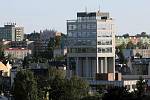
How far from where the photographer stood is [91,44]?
68.6 m

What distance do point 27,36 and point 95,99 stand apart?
136448 mm

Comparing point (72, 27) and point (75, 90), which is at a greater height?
point (72, 27)

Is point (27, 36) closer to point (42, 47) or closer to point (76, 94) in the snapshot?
point (42, 47)

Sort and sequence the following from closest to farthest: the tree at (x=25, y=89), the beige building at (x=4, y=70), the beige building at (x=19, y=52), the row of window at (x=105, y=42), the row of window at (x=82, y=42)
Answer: the tree at (x=25, y=89) → the row of window at (x=105, y=42) → the row of window at (x=82, y=42) → the beige building at (x=4, y=70) → the beige building at (x=19, y=52)

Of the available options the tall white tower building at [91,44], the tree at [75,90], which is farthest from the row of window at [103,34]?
the tree at [75,90]

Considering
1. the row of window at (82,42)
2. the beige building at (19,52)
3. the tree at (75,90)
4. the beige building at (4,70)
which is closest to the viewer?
the tree at (75,90)

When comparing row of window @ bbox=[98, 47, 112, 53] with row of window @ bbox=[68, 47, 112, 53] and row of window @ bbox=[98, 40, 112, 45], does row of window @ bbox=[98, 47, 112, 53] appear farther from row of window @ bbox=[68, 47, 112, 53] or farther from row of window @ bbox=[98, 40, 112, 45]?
row of window @ bbox=[98, 40, 112, 45]

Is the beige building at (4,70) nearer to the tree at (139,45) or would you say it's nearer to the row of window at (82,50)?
the row of window at (82,50)

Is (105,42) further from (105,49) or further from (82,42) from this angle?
(82,42)

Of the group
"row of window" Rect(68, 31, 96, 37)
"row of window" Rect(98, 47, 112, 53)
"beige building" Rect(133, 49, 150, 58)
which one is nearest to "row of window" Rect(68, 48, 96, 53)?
"row of window" Rect(98, 47, 112, 53)

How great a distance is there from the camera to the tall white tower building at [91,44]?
66.8 meters

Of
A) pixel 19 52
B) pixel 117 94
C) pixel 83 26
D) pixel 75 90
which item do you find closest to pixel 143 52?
pixel 19 52

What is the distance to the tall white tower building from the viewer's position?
219 ft

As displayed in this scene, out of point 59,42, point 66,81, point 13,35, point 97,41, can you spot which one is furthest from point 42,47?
point 66,81
